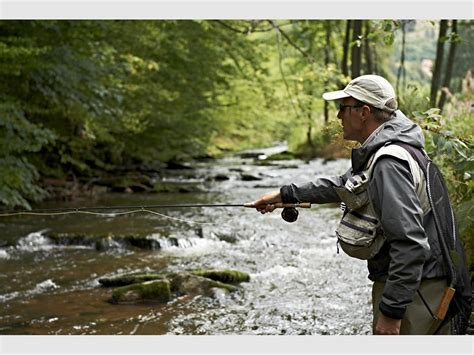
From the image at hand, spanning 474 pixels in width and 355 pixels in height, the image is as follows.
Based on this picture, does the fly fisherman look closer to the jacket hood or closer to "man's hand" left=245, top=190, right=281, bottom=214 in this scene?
the jacket hood

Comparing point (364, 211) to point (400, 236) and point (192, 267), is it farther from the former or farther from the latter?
point (192, 267)

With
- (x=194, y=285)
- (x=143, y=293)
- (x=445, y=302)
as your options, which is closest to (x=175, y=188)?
(x=194, y=285)

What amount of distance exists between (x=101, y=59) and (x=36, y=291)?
21.9 ft

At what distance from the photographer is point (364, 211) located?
301 cm

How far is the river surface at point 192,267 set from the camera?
265 inches

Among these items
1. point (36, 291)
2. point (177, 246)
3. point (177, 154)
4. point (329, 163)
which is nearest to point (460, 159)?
point (36, 291)

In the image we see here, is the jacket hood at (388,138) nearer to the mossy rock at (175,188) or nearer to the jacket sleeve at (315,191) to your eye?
the jacket sleeve at (315,191)

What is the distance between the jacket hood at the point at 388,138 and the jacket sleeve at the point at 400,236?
134mm

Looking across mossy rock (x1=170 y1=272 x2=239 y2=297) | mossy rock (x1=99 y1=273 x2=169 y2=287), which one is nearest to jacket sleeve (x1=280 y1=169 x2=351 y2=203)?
mossy rock (x1=170 y1=272 x2=239 y2=297)

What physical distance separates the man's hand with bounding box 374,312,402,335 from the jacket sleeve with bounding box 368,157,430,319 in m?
0.03

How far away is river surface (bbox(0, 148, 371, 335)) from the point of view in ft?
22.1

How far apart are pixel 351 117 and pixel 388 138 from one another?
0.24 meters

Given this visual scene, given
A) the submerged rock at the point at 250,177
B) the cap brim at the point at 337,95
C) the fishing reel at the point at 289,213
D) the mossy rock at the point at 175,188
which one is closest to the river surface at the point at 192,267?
the fishing reel at the point at 289,213
